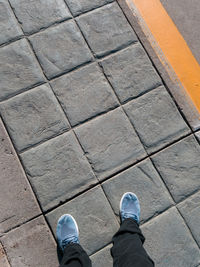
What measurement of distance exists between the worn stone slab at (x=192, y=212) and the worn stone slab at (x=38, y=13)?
2.37 m

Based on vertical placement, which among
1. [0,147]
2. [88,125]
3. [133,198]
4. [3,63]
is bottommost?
[133,198]

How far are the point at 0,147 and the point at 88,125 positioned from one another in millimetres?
907

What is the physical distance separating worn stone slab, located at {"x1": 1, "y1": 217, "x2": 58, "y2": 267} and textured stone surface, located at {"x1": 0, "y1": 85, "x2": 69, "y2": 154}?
2.57 ft

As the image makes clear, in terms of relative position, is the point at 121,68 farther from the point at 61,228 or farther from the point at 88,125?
the point at 61,228

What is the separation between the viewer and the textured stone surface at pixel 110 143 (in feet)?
8.95

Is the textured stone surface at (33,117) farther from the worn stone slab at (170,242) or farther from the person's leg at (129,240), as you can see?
the worn stone slab at (170,242)

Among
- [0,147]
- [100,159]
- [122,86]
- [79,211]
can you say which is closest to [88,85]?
[122,86]

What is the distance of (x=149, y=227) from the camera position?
2646 mm

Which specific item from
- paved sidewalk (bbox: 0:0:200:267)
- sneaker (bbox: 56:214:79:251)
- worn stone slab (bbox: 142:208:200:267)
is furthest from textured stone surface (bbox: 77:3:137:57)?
worn stone slab (bbox: 142:208:200:267)

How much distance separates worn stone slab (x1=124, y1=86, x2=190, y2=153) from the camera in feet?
9.27

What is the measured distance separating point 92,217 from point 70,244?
1.03 feet

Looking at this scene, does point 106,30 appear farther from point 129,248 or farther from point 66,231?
point 129,248

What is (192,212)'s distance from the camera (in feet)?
8.84

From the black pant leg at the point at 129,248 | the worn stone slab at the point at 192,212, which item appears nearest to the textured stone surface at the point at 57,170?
the black pant leg at the point at 129,248
